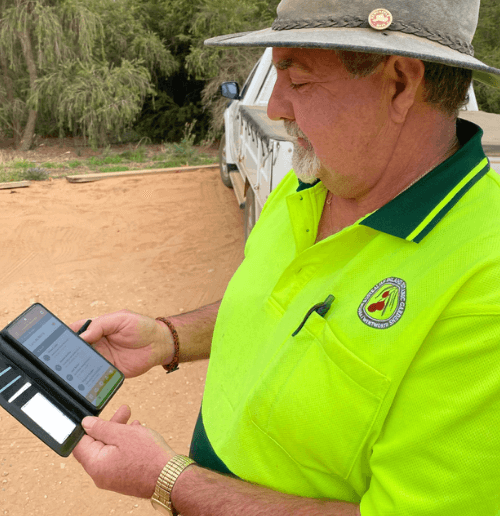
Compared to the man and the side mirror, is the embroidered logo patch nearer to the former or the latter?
the man

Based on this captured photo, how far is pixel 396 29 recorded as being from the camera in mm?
1089

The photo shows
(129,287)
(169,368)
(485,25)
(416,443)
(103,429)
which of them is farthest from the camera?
(485,25)

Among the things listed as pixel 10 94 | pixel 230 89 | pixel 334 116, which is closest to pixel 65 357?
pixel 334 116

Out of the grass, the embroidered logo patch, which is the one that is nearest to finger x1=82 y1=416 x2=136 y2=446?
the embroidered logo patch

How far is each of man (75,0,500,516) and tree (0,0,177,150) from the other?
1121cm

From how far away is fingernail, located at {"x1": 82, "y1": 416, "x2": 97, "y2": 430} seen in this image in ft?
4.79

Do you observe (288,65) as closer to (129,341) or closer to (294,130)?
(294,130)

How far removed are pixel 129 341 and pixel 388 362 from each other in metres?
1.06

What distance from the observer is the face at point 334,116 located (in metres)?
1.21

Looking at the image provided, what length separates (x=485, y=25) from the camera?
37.4ft

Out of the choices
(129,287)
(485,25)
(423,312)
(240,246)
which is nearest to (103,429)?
(423,312)

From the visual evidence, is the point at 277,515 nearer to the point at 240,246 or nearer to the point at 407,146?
the point at 407,146

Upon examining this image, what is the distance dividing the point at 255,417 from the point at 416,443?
44 centimetres

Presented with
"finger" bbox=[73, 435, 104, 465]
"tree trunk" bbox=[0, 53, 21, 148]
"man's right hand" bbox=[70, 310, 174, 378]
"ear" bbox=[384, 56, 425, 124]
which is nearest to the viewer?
"ear" bbox=[384, 56, 425, 124]
